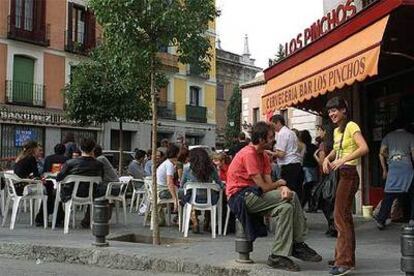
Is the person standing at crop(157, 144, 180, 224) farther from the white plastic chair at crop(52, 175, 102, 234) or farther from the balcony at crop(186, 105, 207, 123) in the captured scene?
the balcony at crop(186, 105, 207, 123)

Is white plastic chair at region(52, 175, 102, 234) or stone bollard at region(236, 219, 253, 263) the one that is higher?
white plastic chair at region(52, 175, 102, 234)

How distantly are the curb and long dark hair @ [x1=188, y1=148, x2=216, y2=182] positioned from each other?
2.14m

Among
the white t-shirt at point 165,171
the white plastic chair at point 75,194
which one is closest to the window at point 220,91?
the white t-shirt at point 165,171

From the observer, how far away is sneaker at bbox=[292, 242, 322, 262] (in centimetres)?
677

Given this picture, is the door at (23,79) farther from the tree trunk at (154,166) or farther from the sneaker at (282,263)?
the sneaker at (282,263)

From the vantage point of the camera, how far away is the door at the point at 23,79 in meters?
29.3

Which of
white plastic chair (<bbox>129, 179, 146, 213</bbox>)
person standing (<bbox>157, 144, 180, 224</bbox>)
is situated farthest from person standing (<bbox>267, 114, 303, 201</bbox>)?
white plastic chair (<bbox>129, 179, 146, 213</bbox>)

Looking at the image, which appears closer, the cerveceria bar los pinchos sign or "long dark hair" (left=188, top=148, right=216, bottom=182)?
"long dark hair" (left=188, top=148, right=216, bottom=182)

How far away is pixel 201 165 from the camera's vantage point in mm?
9344

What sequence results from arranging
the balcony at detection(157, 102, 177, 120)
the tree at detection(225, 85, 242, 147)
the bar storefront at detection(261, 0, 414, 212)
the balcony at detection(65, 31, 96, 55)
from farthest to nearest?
1. the tree at detection(225, 85, 242, 147)
2. the balcony at detection(157, 102, 177, 120)
3. the balcony at detection(65, 31, 96, 55)
4. the bar storefront at detection(261, 0, 414, 212)

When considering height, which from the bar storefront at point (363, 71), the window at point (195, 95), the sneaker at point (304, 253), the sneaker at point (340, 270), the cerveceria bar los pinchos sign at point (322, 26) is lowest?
the sneaker at point (340, 270)

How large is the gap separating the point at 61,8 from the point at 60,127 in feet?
21.0

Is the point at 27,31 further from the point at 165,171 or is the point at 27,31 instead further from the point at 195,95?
the point at 165,171

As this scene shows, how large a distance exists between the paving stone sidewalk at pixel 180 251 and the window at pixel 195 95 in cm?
3299
